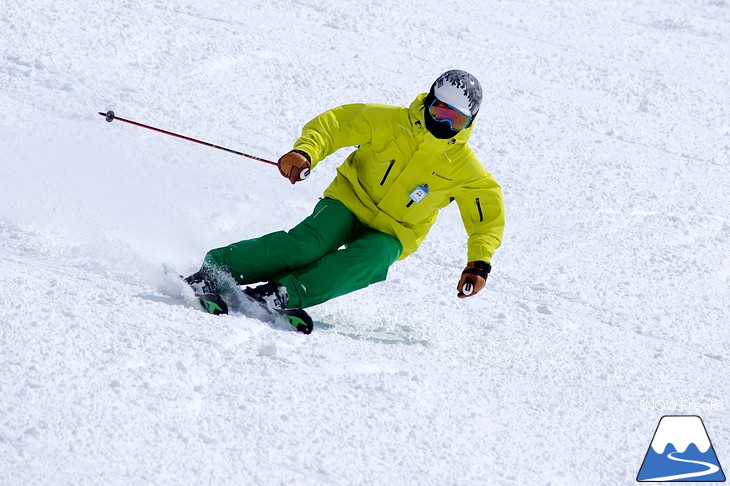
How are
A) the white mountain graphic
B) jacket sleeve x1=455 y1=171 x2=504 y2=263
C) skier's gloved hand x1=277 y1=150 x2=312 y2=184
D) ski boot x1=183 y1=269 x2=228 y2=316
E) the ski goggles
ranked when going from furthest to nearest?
jacket sleeve x1=455 y1=171 x2=504 y2=263
the ski goggles
skier's gloved hand x1=277 y1=150 x2=312 y2=184
ski boot x1=183 y1=269 x2=228 y2=316
the white mountain graphic

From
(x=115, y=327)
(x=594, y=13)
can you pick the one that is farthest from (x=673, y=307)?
(x=594, y=13)

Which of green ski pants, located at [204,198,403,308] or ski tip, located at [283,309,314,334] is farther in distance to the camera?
green ski pants, located at [204,198,403,308]

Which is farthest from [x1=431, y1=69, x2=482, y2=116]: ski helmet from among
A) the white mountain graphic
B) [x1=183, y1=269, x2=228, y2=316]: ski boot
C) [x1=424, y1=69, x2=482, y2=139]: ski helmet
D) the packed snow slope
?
the white mountain graphic

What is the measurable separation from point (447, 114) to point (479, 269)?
2.82 ft

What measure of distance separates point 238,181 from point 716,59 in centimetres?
756

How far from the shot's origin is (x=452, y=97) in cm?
454

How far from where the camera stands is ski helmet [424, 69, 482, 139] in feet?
14.9

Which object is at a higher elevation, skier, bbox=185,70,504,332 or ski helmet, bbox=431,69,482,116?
ski helmet, bbox=431,69,482,116

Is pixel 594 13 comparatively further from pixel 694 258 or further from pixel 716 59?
pixel 694 258

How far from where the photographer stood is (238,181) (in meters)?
6.59

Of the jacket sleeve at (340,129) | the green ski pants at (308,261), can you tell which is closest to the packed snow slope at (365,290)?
the green ski pants at (308,261)

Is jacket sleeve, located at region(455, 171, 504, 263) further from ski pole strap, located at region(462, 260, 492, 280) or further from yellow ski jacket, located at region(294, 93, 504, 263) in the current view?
ski pole strap, located at region(462, 260, 492, 280)

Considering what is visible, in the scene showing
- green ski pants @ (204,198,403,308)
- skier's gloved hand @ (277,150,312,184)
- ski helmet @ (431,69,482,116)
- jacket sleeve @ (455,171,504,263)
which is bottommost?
green ski pants @ (204,198,403,308)

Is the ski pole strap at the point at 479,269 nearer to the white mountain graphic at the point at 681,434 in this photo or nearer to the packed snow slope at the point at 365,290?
the packed snow slope at the point at 365,290
